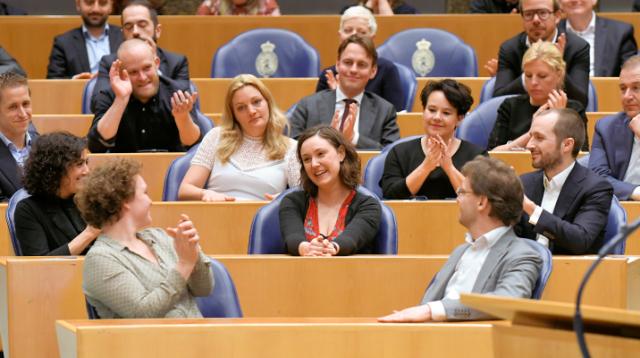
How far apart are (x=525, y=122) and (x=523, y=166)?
49 centimetres

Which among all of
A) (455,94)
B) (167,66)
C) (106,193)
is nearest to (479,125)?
(455,94)

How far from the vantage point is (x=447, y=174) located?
4.49 metres

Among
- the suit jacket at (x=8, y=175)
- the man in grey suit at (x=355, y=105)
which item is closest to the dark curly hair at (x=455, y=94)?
the man in grey suit at (x=355, y=105)

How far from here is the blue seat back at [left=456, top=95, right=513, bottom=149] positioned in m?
5.39

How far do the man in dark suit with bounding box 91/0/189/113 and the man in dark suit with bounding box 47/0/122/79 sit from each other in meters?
0.37

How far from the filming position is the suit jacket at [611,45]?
6355mm

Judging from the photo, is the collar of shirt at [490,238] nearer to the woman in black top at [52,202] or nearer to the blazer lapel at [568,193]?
the blazer lapel at [568,193]

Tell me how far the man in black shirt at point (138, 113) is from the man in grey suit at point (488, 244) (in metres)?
Answer: 1.95

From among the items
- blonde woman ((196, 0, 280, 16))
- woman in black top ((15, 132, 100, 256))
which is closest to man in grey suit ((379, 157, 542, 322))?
woman in black top ((15, 132, 100, 256))

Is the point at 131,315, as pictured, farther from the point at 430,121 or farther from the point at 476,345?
the point at 430,121

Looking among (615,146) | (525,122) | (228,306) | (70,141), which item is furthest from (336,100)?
(228,306)

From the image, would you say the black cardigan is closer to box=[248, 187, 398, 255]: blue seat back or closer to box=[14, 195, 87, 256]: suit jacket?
box=[248, 187, 398, 255]: blue seat back

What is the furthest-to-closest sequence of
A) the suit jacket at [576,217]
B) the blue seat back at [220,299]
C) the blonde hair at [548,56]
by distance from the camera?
the blonde hair at [548,56] → the suit jacket at [576,217] → the blue seat back at [220,299]

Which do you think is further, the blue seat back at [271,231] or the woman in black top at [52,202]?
the blue seat back at [271,231]
